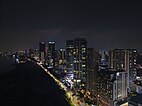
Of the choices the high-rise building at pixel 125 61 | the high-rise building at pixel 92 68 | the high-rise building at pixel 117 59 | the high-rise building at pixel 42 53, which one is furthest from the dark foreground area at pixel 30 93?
the high-rise building at pixel 42 53

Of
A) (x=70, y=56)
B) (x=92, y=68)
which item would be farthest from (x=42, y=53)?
(x=92, y=68)

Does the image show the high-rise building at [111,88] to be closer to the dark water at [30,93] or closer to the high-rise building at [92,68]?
the high-rise building at [92,68]

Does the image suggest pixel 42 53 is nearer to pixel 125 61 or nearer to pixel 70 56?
pixel 70 56

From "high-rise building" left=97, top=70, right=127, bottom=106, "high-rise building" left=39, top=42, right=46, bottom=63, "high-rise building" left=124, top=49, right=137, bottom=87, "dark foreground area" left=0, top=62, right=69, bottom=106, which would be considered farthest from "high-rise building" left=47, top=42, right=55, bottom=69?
"high-rise building" left=97, top=70, right=127, bottom=106

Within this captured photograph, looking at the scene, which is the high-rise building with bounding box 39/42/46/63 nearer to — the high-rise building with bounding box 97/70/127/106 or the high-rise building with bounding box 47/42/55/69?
the high-rise building with bounding box 47/42/55/69

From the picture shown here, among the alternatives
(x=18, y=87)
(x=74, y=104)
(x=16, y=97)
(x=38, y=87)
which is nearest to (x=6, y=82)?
(x=18, y=87)
